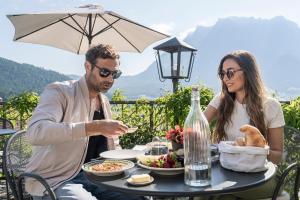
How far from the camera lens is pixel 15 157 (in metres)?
2.52

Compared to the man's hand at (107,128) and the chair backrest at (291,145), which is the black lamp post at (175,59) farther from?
the man's hand at (107,128)

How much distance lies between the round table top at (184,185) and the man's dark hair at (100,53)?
0.93 metres

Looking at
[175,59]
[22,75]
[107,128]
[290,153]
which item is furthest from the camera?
[22,75]

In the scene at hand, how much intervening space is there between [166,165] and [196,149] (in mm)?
195

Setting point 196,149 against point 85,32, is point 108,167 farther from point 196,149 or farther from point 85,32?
point 85,32

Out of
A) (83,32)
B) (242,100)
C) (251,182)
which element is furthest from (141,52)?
(251,182)

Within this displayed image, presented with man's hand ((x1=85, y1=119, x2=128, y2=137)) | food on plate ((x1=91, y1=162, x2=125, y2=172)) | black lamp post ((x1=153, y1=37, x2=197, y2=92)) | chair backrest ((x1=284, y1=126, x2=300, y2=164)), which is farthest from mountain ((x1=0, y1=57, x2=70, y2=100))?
food on plate ((x1=91, y1=162, x2=125, y2=172))

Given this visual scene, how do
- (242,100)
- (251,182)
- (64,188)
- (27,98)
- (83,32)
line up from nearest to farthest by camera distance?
(251,182) → (64,188) → (242,100) → (83,32) → (27,98)

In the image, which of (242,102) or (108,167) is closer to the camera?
(108,167)

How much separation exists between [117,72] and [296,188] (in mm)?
1407

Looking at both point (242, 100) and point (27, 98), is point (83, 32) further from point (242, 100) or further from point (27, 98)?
point (242, 100)

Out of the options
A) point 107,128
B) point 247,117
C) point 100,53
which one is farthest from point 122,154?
point 247,117

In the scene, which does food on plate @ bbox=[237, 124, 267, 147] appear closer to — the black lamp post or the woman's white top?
the woman's white top

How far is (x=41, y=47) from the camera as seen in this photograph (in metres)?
5.82
